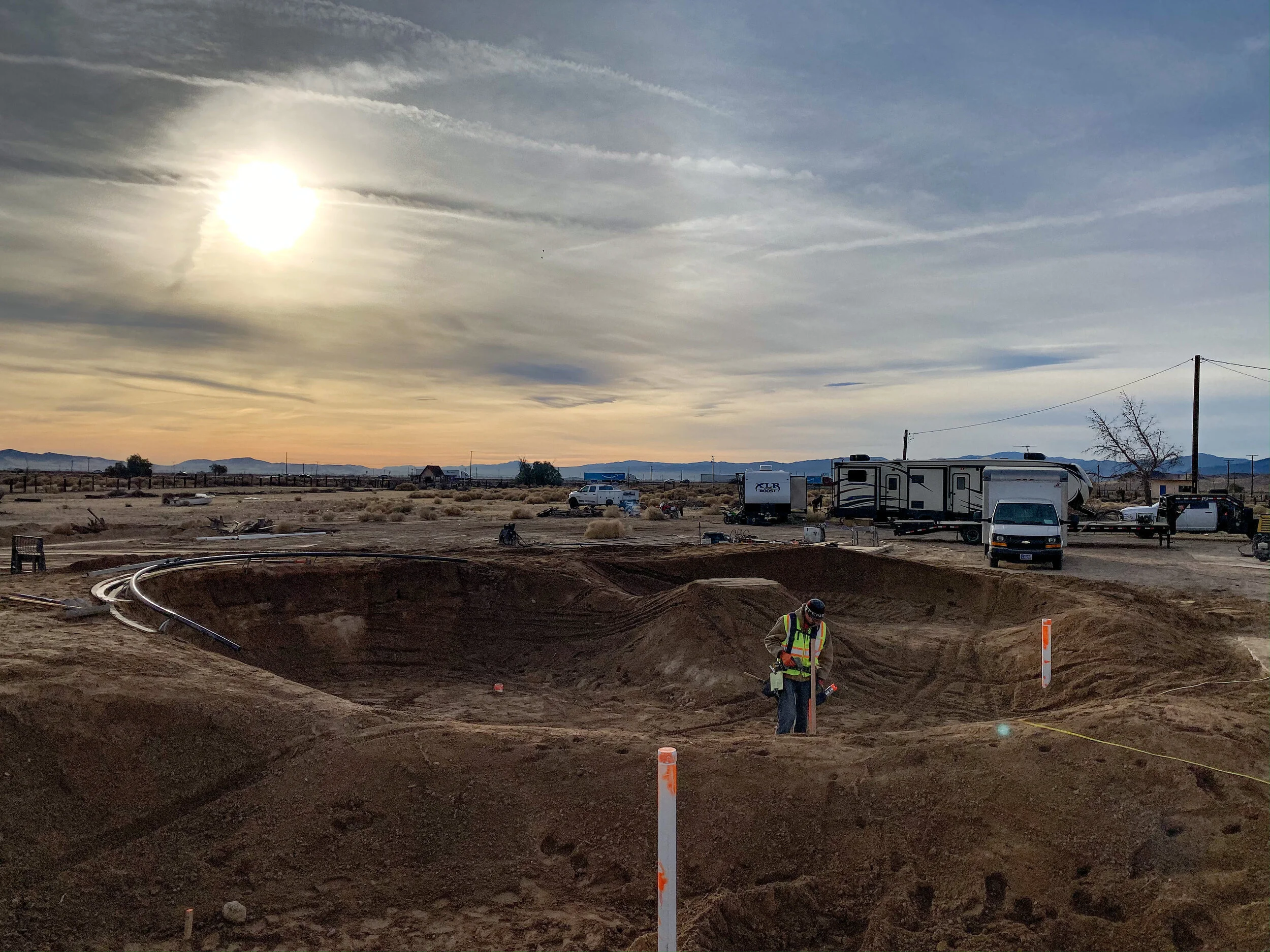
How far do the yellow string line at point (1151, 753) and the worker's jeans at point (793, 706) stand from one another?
257 centimetres

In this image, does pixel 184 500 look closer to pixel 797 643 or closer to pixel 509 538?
pixel 509 538

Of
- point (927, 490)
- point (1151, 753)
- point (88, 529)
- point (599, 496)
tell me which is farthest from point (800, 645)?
point (599, 496)

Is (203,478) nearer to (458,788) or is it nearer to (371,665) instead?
(371,665)

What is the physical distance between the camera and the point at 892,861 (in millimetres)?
5969

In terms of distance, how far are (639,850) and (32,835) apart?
4806 millimetres

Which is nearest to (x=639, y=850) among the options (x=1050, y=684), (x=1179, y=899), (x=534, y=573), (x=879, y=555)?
(x=1179, y=899)

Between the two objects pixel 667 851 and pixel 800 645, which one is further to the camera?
pixel 800 645

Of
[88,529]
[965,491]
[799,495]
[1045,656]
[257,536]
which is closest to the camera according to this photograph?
[1045,656]

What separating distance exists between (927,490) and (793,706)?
90.4 feet

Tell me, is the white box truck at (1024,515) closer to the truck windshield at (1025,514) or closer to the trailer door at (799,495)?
the truck windshield at (1025,514)

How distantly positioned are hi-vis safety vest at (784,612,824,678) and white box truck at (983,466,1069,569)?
52.2ft

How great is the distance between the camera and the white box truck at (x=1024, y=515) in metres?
22.4

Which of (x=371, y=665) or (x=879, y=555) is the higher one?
(x=879, y=555)

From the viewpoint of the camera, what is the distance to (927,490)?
3438cm
